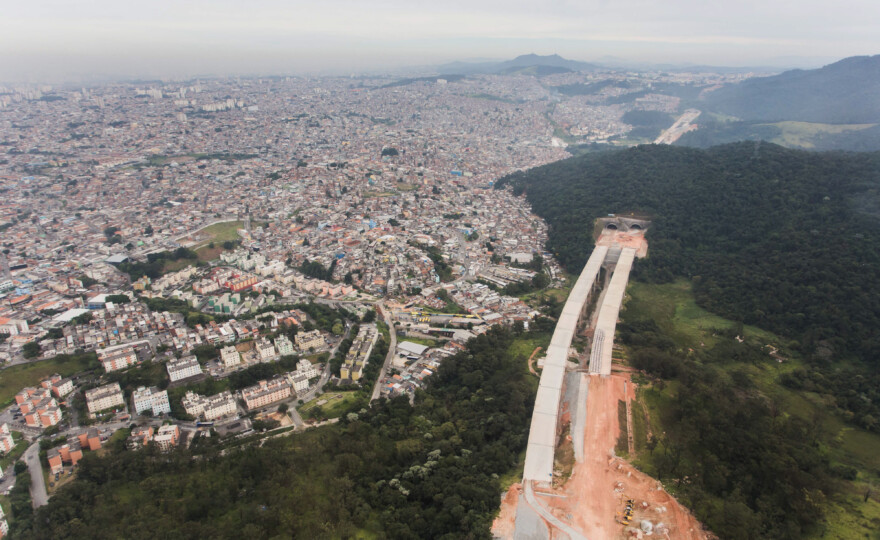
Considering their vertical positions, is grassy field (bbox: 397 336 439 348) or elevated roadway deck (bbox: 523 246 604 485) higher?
elevated roadway deck (bbox: 523 246 604 485)

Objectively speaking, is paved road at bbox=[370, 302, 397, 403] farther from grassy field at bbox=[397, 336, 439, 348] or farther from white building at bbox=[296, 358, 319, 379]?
white building at bbox=[296, 358, 319, 379]

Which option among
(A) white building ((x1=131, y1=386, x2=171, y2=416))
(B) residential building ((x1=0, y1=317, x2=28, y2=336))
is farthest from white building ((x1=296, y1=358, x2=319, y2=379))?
(B) residential building ((x1=0, y1=317, x2=28, y2=336))

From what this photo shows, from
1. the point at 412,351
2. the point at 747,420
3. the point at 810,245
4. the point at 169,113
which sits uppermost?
the point at 169,113

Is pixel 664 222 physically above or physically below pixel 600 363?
above

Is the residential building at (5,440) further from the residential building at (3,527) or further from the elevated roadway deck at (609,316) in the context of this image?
the elevated roadway deck at (609,316)

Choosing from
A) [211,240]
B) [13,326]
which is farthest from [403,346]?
[211,240]

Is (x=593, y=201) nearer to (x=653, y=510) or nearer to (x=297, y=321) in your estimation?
(x=297, y=321)

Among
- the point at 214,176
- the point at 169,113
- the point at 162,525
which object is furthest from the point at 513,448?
the point at 169,113
